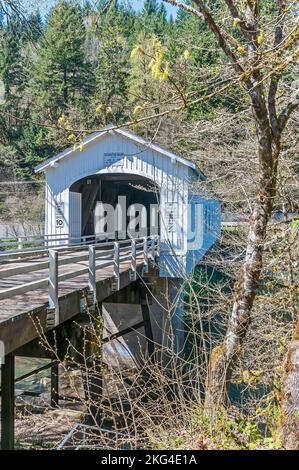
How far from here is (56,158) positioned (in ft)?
47.1

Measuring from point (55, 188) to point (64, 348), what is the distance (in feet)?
31.0

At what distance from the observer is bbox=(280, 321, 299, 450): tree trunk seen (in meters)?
2.56

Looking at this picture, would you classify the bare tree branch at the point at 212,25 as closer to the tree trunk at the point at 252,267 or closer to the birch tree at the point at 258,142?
the birch tree at the point at 258,142

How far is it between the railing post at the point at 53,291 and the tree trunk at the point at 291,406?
125 inches

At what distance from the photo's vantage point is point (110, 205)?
19.8 m

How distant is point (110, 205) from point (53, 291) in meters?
14.8

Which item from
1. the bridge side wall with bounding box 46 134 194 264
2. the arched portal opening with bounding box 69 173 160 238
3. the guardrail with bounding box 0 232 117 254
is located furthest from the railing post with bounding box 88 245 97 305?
the arched portal opening with bounding box 69 173 160 238

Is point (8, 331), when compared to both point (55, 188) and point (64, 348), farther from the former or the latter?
point (55, 188)

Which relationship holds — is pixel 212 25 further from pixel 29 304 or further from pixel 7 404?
pixel 7 404

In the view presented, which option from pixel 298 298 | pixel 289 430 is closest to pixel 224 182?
pixel 298 298

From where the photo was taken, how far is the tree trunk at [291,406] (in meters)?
2.56

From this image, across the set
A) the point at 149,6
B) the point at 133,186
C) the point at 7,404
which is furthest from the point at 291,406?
the point at 133,186

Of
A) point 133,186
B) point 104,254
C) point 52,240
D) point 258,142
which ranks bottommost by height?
point 104,254
